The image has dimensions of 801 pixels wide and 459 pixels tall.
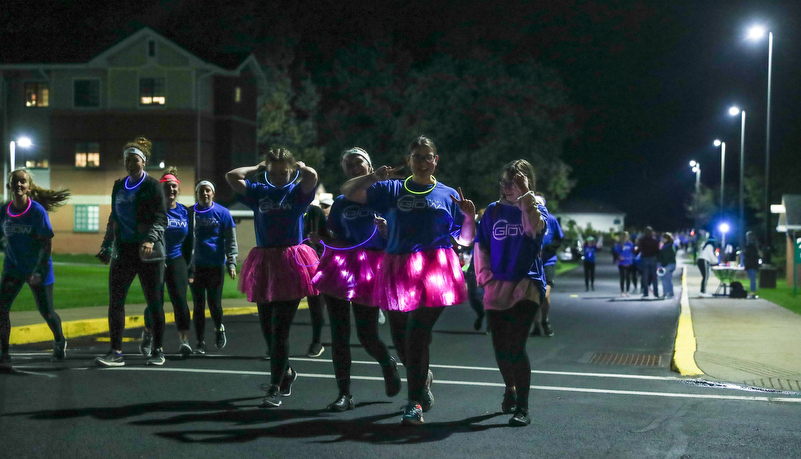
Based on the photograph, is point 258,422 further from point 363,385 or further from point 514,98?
point 514,98

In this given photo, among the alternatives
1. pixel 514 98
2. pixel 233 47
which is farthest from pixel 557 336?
pixel 233 47

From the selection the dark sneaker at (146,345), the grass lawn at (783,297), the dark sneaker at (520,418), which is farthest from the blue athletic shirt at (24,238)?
the grass lawn at (783,297)

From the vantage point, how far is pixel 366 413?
6.89 m

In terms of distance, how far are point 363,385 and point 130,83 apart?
3883cm

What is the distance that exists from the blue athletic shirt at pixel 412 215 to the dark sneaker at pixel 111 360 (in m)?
3.67

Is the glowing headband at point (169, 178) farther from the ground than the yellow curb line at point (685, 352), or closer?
farther from the ground

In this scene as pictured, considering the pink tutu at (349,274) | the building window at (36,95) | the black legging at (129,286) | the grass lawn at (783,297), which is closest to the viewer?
the pink tutu at (349,274)

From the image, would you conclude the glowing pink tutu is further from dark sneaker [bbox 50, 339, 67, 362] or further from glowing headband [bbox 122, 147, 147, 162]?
dark sneaker [bbox 50, 339, 67, 362]

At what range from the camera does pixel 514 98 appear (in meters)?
55.3

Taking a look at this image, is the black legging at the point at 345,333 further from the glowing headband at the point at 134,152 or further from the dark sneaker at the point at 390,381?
the glowing headband at the point at 134,152

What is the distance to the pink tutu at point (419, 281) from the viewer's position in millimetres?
6387

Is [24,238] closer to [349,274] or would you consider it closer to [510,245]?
[349,274]

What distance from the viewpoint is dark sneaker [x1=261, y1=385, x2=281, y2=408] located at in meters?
7.02

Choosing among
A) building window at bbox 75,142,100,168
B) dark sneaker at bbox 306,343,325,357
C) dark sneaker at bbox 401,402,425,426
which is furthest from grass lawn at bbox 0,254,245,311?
building window at bbox 75,142,100,168
